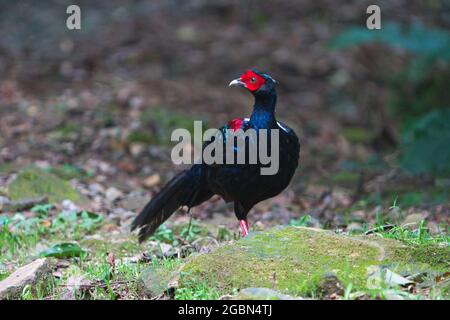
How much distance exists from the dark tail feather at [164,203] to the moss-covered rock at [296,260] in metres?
1.60

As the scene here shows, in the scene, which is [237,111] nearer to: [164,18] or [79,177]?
[79,177]

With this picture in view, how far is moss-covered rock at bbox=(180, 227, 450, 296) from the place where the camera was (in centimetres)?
389

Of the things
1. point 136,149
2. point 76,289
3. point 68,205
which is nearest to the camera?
point 76,289

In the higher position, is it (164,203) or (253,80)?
(253,80)

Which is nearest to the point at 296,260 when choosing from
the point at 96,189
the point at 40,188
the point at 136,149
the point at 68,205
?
the point at 68,205

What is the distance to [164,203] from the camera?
228 inches

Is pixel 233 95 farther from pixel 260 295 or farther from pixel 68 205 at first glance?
pixel 260 295

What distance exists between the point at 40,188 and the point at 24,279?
291 centimetres

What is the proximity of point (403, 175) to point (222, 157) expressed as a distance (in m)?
3.39

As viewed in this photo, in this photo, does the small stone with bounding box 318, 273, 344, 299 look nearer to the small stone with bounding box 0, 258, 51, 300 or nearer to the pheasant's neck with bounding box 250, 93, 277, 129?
the small stone with bounding box 0, 258, 51, 300

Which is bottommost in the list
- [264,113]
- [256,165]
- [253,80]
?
[256,165]

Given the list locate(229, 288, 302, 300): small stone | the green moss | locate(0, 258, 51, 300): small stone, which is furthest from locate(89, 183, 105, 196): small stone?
locate(229, 288, 302, 300): small stone

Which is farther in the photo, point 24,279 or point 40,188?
point 40,188

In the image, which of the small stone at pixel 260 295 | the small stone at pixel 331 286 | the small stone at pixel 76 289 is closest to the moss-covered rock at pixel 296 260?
the small stone at pixel 331 286
